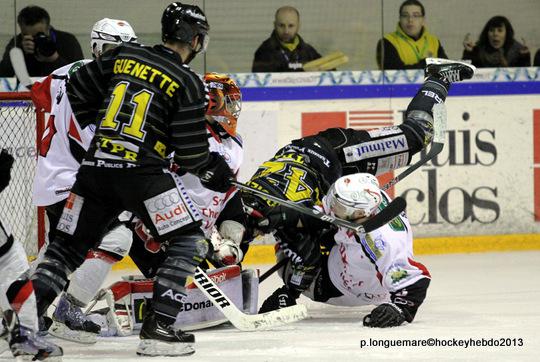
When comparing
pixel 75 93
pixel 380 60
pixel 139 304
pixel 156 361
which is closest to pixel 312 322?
pixel 139 304

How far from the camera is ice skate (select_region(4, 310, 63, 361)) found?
12.4ft

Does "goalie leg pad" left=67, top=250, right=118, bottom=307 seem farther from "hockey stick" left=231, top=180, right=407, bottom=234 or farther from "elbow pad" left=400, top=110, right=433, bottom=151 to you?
"elbow pad" left=400, top=110, right=433, bottom=151

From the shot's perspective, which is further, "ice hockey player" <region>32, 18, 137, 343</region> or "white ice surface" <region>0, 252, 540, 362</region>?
"ice hockey player" <region>32, 18, 137, 343</region>

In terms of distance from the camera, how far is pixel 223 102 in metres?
5.35

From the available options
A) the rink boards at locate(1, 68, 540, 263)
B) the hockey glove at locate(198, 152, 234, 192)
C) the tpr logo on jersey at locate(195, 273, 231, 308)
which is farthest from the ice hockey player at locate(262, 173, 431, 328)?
the rink boards at locate(1, 68, 540, 263)

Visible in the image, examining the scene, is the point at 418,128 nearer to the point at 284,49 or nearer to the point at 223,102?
the point at 223,102

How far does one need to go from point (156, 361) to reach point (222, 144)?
1399mm

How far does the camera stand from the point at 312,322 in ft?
16.4

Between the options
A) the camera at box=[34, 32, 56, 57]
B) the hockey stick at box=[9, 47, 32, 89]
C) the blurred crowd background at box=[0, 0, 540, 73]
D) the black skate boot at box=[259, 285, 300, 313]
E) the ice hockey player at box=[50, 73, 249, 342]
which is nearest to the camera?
the ice hockey player at box=[50, 73, 249, 342]

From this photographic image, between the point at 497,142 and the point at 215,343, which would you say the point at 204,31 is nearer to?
the point at 215,343

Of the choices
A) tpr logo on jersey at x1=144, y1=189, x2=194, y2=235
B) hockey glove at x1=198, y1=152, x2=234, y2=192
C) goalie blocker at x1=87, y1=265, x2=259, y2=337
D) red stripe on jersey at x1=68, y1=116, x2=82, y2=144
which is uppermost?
red stripe on jersey at x1=68, y1=116, x2=82, y2=144

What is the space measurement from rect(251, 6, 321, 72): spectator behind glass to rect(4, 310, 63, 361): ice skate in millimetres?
3717

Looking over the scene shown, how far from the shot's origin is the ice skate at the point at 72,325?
14.5ft

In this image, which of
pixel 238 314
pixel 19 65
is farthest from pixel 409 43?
pixel 238 314
